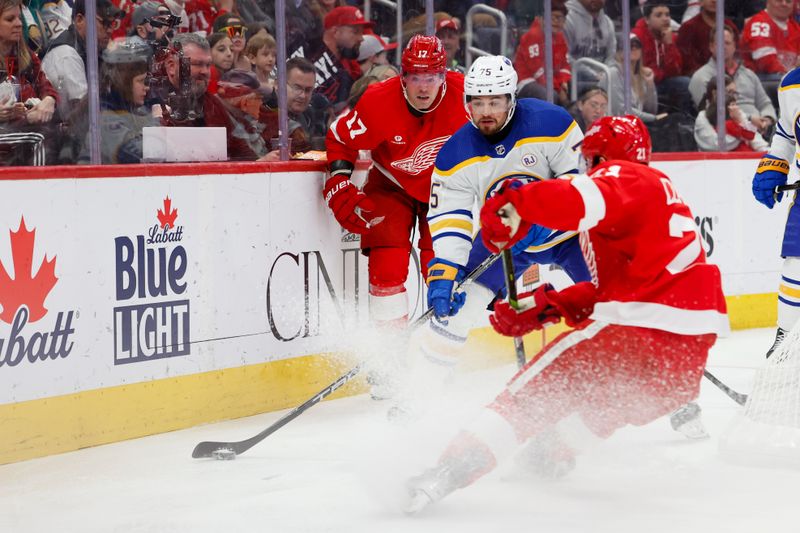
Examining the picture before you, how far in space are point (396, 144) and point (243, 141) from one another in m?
0.56

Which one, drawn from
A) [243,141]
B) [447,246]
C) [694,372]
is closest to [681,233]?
[694,372]

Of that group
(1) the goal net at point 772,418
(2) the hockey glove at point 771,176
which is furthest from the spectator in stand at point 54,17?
(2) the hockey glove at point 771,176

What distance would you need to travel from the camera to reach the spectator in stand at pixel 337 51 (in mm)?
4777

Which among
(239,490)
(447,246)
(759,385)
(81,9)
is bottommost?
(239,490)

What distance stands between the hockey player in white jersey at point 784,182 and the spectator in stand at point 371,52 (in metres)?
1.55

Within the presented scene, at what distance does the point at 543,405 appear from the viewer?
9.30 ft

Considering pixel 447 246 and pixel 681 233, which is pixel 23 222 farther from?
pixel 681 233

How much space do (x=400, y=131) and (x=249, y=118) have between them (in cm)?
60

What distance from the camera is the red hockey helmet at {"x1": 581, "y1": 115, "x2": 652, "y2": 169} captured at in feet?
9.48

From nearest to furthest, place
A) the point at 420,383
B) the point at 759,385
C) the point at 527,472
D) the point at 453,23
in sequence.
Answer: the point at 527,472 → the point at 759,385 → the point at 420,383 → the point at 453,23

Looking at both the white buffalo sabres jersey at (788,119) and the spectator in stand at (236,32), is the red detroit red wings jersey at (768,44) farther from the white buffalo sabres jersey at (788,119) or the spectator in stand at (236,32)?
the spectator in stand at (236,32)

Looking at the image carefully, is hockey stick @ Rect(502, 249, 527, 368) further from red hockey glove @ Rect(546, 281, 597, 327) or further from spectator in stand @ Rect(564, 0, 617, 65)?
spectator in stand @ Rect(564, 0, 617, 65)

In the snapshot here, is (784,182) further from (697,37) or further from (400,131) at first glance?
(697,37)

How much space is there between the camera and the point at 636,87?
20.2ft
